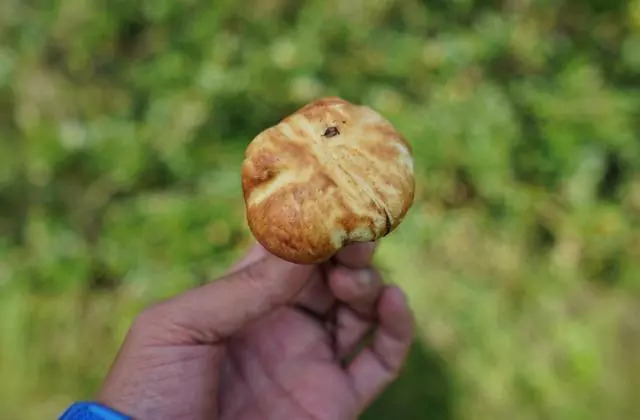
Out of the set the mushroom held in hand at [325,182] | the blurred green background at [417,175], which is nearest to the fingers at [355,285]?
the mushroom held in hand at [325,182]

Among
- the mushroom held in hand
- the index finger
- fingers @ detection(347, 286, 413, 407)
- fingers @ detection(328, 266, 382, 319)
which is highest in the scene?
the mushroom held in hand

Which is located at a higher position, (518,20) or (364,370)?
(518,20)

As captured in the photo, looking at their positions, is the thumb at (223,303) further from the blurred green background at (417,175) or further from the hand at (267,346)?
the blurred green background at (417,175)

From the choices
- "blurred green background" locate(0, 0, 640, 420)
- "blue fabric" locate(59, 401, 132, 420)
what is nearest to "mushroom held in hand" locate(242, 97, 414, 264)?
"blue fabric" locate(59, 401, 132, 420)

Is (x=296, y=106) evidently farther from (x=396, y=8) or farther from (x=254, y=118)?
(x=396, y=8)

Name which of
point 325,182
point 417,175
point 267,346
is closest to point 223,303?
point 267,346

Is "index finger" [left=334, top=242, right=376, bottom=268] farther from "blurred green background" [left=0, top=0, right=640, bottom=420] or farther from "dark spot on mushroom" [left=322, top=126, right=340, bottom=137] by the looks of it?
"blurred green background" [left=0, top=0, right=640, bottom=420]

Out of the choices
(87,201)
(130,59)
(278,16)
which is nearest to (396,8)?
(278,16)
